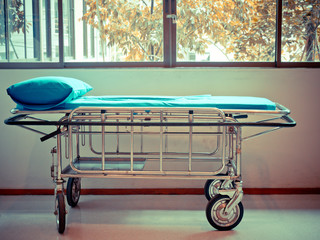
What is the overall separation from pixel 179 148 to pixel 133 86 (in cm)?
65

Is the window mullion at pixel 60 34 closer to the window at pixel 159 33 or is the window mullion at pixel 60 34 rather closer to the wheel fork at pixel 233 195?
the window at pixel 159 33

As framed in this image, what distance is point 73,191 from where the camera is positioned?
324cm

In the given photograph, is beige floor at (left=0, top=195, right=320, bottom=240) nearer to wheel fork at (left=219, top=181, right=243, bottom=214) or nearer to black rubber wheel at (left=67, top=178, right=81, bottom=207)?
black rubber wheel at (left=67, top=178, right=81, bottom=207)

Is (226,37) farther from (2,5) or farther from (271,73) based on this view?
(2,5)

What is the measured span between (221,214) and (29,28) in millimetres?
2170

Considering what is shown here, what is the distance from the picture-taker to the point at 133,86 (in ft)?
11.4

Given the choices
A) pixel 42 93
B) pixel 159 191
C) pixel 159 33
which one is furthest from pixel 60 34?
pixel 159 191

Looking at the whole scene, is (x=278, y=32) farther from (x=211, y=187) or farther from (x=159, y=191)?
(x=159, y=191)

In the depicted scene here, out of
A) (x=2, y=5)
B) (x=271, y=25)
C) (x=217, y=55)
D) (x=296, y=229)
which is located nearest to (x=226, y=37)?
(x=217, y=55)

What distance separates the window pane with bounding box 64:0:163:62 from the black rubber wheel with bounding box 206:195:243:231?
135 centimetres

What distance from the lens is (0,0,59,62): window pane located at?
3484mm

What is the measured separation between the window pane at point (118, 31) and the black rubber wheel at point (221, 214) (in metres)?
1.35

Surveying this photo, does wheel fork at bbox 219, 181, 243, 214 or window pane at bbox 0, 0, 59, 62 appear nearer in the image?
wheel fork at bbox 219, 181, 243, 214

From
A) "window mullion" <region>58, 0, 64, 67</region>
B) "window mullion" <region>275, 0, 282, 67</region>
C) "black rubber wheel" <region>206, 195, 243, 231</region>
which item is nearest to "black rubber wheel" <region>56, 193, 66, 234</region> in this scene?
"black rubber wheel" <region>206, 195, 243, 231</region>
